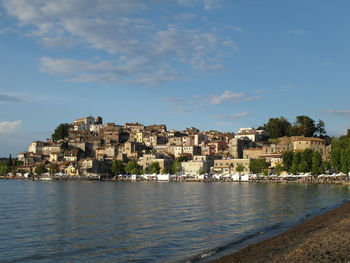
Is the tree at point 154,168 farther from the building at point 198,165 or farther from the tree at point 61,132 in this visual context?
the tree at point 61,132

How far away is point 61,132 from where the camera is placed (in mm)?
175500

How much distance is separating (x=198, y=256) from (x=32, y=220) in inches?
702

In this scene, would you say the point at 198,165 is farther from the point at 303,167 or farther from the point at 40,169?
the point at 40,169

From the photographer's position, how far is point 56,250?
20.2 meters

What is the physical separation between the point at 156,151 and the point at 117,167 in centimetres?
1721

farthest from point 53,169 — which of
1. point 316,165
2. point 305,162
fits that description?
point 316,165

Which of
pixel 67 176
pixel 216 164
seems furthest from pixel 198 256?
pixel 67 176

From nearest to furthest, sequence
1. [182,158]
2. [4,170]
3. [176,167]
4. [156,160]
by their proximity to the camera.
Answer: [176,167] < [182,158] < [156,160] < [4,170]

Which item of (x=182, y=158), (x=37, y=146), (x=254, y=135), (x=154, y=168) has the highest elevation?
(x=254, y=135)

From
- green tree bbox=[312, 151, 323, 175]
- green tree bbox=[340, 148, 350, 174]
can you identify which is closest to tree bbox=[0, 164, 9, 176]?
green tree bbox=[312, 151, 323, 175]

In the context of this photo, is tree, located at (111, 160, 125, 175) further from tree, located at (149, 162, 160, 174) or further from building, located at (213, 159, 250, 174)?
building, located at (213, 159, 250, 174)

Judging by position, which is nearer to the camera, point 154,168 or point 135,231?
point 135,231

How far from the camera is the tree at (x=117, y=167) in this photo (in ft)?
437

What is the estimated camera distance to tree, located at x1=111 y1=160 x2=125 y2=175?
133250 millimetres
